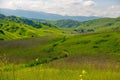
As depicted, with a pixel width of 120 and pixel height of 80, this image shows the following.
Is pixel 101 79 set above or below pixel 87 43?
above

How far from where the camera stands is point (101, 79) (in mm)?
16406

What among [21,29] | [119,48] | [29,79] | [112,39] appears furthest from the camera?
[21,29]

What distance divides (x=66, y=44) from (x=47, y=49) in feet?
25.0

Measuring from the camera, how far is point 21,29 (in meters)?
192

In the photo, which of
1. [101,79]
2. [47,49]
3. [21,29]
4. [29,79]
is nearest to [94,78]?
[101,79]

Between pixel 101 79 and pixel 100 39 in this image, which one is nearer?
pixel 101 79

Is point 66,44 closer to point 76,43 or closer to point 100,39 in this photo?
point 76,43

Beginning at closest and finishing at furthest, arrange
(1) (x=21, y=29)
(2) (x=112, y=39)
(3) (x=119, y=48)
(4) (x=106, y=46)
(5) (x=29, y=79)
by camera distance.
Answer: (5) (x=29, y=79) < (3) (x=119, y=48) < (4) (x=106, y=46) < (2) (x=112, y=39) < (1) (x=21, y=29)

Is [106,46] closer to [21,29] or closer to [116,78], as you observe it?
[116,78]

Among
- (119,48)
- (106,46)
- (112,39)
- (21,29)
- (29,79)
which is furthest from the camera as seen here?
(21,29)

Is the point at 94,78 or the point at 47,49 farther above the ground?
the point at 94,78

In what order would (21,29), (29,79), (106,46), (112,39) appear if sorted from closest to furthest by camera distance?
(29,79) → (106,46) → (112,39) → (21,29)

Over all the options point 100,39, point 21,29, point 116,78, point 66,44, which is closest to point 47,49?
point 66,44

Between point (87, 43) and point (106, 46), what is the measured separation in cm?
718
